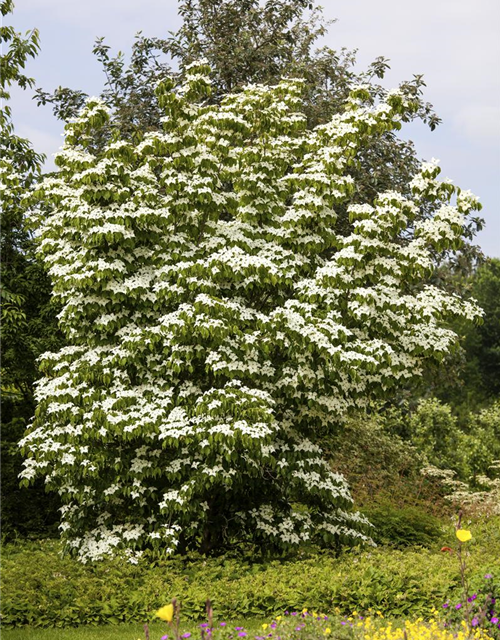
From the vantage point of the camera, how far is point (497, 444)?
68.3 ft

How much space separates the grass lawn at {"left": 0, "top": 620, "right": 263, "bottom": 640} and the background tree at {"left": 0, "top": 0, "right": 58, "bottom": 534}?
5457 mm

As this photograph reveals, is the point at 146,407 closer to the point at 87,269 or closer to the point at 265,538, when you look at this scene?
the point at 87,269

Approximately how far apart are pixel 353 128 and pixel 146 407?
4.80m

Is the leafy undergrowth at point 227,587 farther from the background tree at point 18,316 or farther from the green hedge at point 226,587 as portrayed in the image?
the background tree at point 18,316

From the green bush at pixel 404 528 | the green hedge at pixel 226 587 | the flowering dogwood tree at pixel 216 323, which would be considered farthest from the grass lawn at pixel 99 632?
the green bush at pixel 404 528

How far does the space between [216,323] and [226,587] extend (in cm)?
304

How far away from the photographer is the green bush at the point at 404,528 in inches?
499

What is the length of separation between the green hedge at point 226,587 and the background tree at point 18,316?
4.67 m

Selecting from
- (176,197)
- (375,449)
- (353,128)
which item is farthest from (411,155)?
(176,197)

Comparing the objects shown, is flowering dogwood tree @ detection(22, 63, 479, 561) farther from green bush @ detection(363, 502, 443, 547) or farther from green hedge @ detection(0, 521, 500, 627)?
green bush @ detection(363, 502, 443, 547)

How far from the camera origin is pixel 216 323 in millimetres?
9312

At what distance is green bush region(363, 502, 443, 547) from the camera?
12672 mm

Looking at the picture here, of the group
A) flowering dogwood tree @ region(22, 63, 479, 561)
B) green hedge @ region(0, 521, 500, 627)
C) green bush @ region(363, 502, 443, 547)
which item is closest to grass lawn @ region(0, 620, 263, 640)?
green hedge @ region(0, 521, 500, 627)

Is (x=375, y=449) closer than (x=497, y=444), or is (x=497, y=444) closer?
(x=375, y=449)
